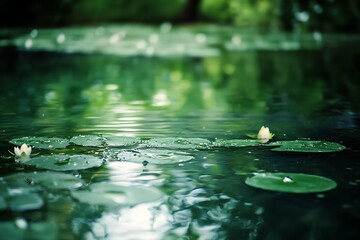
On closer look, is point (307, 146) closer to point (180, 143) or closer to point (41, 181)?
point (180, 143)

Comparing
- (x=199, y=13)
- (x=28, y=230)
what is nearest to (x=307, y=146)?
(x=28, y=230)

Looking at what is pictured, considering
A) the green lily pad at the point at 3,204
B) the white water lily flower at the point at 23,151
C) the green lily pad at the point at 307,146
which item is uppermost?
the white water lily flower at the point at 23,151

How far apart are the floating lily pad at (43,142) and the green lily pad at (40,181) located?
1.61 feet

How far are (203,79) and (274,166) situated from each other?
3.69 meters

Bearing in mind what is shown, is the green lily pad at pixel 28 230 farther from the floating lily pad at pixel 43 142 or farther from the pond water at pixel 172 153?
the floating lily pad at pixel 43 142

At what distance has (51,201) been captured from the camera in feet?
6.39

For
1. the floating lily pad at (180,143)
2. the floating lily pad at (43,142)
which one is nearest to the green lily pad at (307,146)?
the floating lily pad at (180,143)

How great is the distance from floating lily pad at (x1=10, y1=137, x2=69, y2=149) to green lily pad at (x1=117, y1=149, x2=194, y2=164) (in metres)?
0.31

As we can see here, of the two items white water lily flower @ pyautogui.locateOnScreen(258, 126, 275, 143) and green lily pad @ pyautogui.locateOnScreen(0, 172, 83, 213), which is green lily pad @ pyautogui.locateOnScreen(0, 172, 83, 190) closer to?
green lily pad @ pyautogui.locateOnScreen(0, 172, 83, 213)

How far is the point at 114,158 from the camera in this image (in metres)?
2.50

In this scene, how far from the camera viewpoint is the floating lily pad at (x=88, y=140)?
2709mm

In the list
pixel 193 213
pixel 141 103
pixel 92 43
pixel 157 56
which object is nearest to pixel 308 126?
pixel 141 103

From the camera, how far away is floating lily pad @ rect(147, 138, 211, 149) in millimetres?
2703

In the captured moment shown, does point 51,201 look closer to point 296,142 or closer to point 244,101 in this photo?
point 296,142
